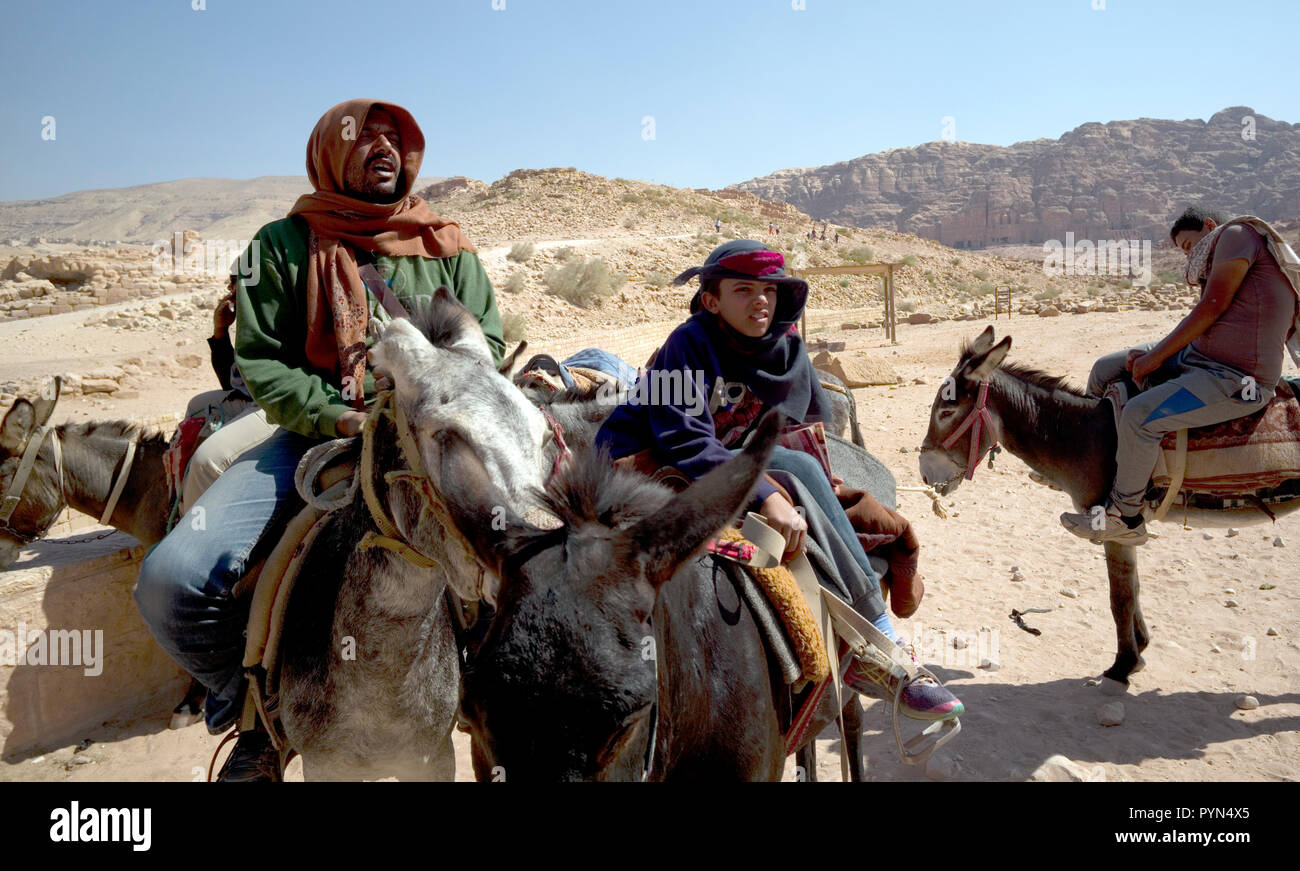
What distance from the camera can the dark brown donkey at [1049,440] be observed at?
5.26 metres

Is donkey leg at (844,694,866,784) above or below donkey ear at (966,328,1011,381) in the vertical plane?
below

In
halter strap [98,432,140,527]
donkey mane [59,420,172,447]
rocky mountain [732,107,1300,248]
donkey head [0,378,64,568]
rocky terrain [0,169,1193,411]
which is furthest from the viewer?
rocky mountain [732,107,1300,248]

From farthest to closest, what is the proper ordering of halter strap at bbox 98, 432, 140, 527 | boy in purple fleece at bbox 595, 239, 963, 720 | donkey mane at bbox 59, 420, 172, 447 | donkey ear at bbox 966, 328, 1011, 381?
donkey ear at bbox 966, 328, 1011, 381 < donkey mane at bbox 59, 420, 172, 447 < halter strap at bbox 98, 432, 140, 527 < boy in purple fleece at bbox 595, 239, 963, 720

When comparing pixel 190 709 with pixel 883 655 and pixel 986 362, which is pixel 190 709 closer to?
pixel 883 655

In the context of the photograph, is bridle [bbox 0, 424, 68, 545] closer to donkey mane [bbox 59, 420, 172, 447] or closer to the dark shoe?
donkey mane [bbox 59, 420, 172, 447]

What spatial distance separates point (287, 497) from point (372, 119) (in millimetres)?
1696

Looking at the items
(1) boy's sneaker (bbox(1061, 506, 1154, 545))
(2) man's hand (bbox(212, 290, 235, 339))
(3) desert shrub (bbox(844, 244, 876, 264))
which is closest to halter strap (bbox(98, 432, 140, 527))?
(2) man's hand (bbox(212, 290, 235, 339))

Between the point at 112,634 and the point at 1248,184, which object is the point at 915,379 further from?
the point at 1248,184

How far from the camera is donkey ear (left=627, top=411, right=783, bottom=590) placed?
1.55 m

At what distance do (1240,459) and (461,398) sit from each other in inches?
210

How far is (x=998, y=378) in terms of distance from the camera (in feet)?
19.0

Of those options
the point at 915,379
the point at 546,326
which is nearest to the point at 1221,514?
the point at 915,379

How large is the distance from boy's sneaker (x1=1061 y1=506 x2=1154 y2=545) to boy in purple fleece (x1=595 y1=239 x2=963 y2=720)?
302 cm

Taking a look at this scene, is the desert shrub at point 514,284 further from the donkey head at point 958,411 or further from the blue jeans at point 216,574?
the blue jeans at point 216,574
